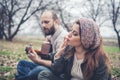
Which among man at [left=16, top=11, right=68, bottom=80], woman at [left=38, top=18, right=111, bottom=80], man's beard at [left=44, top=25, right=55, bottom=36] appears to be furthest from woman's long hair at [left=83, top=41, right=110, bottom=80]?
man's beard at [left=44, top=25, right=55, bottom=36]

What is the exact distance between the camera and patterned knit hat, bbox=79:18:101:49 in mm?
3971

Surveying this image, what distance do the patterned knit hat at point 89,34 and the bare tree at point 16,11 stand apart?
3296 centimetres

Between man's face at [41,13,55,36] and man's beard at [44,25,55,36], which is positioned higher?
man's face at [41,13,55,36]

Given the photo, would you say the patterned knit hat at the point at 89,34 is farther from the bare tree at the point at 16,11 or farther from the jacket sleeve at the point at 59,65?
the bare tree at the point at 16,11

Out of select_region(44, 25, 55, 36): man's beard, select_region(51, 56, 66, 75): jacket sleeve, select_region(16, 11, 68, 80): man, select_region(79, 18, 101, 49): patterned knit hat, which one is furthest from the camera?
select_region(44, 25, 55, 36): man's beard

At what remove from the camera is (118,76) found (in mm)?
8188

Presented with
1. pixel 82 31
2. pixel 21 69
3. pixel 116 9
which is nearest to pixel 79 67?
pixel 82 31

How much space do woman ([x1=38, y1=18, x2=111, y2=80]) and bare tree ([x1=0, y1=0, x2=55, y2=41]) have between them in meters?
32.7

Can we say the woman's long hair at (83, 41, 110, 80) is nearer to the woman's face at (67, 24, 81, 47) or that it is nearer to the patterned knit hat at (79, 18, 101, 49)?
the patterned knit hat at (79, 18, 101, 49)

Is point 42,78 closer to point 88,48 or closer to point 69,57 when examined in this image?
point 69,57

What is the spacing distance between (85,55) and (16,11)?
34536 mm

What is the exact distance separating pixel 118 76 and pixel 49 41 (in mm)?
2891

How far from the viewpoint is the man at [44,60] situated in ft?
16.2

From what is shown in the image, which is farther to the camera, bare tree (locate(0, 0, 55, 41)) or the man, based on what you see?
bare tree (locate(0, 0, 55, 41))
